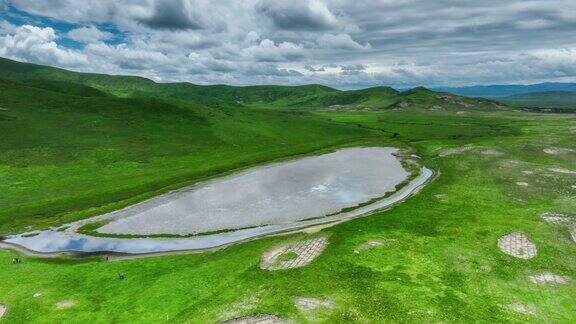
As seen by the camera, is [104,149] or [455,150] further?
[455,150]

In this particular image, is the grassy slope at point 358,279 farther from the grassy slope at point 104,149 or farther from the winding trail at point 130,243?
the grassy slope at point 104,149

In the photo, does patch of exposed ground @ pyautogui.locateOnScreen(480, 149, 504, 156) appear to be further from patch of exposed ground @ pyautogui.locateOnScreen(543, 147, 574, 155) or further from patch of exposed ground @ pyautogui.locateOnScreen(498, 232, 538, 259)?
patch of exposed ground @ pyautogui.locateOnScreen(498, 232, 538, 259)

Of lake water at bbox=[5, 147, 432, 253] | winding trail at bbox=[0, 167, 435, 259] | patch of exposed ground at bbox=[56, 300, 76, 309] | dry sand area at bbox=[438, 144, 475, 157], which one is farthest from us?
dry sand area at bbox=[438, 144, 475, 157]

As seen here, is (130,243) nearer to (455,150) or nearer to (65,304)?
(65,304)

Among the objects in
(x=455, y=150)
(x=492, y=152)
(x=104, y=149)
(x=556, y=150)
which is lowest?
(x=455, y=150)

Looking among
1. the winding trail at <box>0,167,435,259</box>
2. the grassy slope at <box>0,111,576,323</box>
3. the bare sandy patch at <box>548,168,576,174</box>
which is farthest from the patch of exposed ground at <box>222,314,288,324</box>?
the bare sandy patch at <box>548,168,576,174</box>

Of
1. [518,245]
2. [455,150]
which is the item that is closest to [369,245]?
[518,245]

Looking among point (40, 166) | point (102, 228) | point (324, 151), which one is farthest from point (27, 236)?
point (324, 151)
